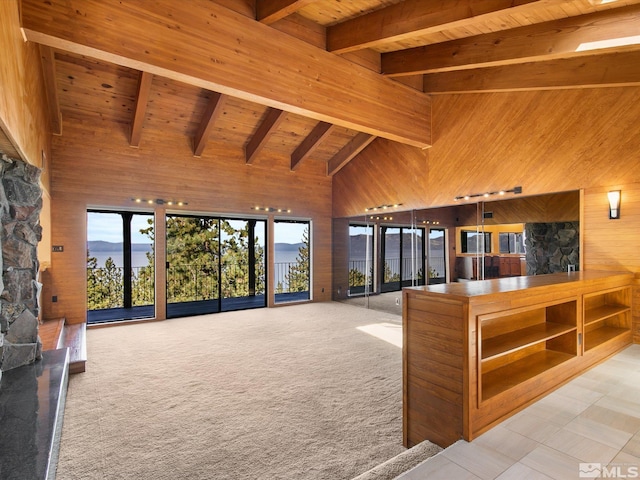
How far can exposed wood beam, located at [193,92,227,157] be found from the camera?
5973 mm

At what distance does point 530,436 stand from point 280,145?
7166 millimetres

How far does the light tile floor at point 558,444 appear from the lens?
1.98 metres

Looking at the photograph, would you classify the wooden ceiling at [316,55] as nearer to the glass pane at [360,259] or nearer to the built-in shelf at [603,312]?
the built-in shelf at [603,312]

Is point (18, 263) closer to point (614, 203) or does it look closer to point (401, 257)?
point (401, 257)

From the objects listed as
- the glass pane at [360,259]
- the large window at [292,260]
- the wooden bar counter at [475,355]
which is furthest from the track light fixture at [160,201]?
the wooden bar counter at [475,355]

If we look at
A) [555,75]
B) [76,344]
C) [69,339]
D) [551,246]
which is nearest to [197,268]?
[69,339]

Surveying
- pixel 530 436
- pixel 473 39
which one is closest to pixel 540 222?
pixel 473 39

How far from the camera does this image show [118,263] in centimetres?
710

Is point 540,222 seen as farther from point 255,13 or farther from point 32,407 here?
point 32,407

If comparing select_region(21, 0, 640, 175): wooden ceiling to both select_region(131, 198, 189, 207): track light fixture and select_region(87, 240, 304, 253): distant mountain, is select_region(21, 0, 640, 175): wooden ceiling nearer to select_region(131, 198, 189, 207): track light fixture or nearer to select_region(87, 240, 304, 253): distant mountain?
select_region(131, 198, 189, 207): track light fixture

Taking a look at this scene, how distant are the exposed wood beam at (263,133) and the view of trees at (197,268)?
1627 millimetres

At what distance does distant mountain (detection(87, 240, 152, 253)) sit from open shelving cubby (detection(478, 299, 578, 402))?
6.54 m

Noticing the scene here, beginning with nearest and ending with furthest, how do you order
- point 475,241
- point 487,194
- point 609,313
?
point 609,313 → point 487,194 → point 475,241

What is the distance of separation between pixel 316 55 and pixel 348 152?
152 inches
